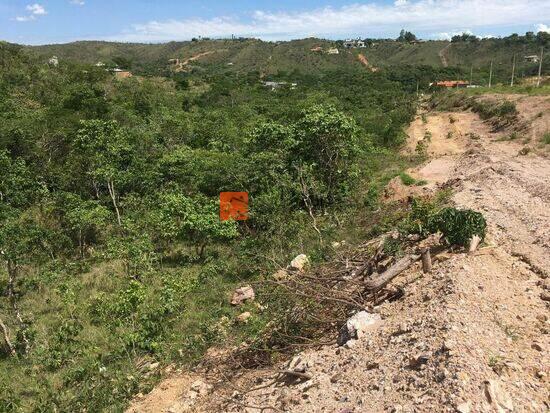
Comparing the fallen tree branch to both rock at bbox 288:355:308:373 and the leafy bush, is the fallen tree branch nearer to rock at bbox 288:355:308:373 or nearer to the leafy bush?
rock at bbox 288:355:308:373

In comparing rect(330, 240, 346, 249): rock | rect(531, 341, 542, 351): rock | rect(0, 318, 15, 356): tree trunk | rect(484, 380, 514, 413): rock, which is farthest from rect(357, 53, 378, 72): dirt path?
rect(484, 380, 514, 413): rock

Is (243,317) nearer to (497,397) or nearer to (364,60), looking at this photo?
(497,397)

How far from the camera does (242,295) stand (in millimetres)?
9945

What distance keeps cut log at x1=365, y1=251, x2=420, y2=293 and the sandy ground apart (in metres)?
0.14

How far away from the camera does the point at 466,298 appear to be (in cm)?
604

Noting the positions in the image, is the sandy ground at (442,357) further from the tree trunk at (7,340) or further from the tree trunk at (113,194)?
the tree trunk at (113,194)

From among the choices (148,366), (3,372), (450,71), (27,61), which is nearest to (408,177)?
(148,366)

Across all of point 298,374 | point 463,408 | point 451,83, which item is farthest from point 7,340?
point 451,83

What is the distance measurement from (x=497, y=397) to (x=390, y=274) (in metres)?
2.97

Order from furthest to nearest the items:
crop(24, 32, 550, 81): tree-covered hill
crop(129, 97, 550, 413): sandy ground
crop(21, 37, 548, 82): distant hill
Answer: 1. crop(21, 37, 548, 82): distant hill
2. crop(24, 32, 550, 81): tree-covered hill
3. crop(129, 97, 550, 413): sandy ground

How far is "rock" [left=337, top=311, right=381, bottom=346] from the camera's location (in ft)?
20.7

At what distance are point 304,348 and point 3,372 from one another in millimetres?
5819

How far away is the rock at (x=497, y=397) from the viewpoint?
4.42 meters

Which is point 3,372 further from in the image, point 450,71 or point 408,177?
point 450,71
